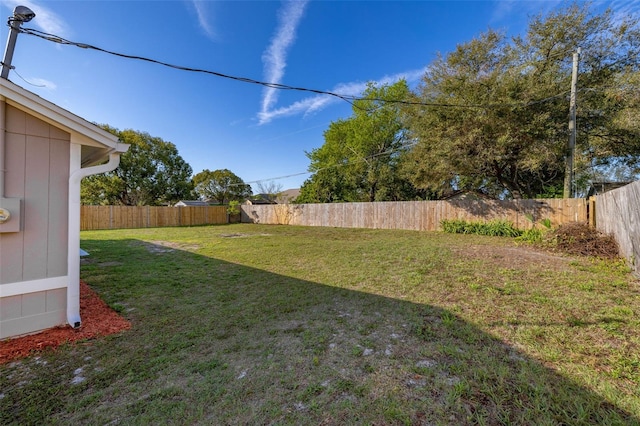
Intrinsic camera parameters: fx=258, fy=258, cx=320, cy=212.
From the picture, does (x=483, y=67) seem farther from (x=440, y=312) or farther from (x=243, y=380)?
(x=243, y=380)

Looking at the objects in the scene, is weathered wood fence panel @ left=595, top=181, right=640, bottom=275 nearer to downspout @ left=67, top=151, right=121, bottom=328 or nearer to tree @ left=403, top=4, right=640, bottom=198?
tree @ left=403, top=4, right=640, bottom=198

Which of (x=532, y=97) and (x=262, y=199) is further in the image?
(x=262, y=199)

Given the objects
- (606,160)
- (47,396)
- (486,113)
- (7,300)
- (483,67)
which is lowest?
(47,396)

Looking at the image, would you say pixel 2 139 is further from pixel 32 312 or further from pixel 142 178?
pixel 142 178

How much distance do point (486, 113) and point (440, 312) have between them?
839 centimetres

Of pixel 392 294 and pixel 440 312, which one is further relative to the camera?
pixel 392 294

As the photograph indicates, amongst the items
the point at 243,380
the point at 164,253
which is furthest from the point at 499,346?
the point at 164,253

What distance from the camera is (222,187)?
89.7 ft

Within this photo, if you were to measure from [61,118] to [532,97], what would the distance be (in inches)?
448

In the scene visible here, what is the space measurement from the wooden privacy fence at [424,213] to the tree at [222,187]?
10.1 m

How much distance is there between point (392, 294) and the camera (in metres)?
3.55

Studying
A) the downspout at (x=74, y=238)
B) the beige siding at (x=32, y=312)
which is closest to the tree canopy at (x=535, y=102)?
the downspout at (x=74, y=238)

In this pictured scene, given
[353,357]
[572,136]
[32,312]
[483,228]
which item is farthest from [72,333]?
[572,136]

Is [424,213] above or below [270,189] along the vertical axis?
below
